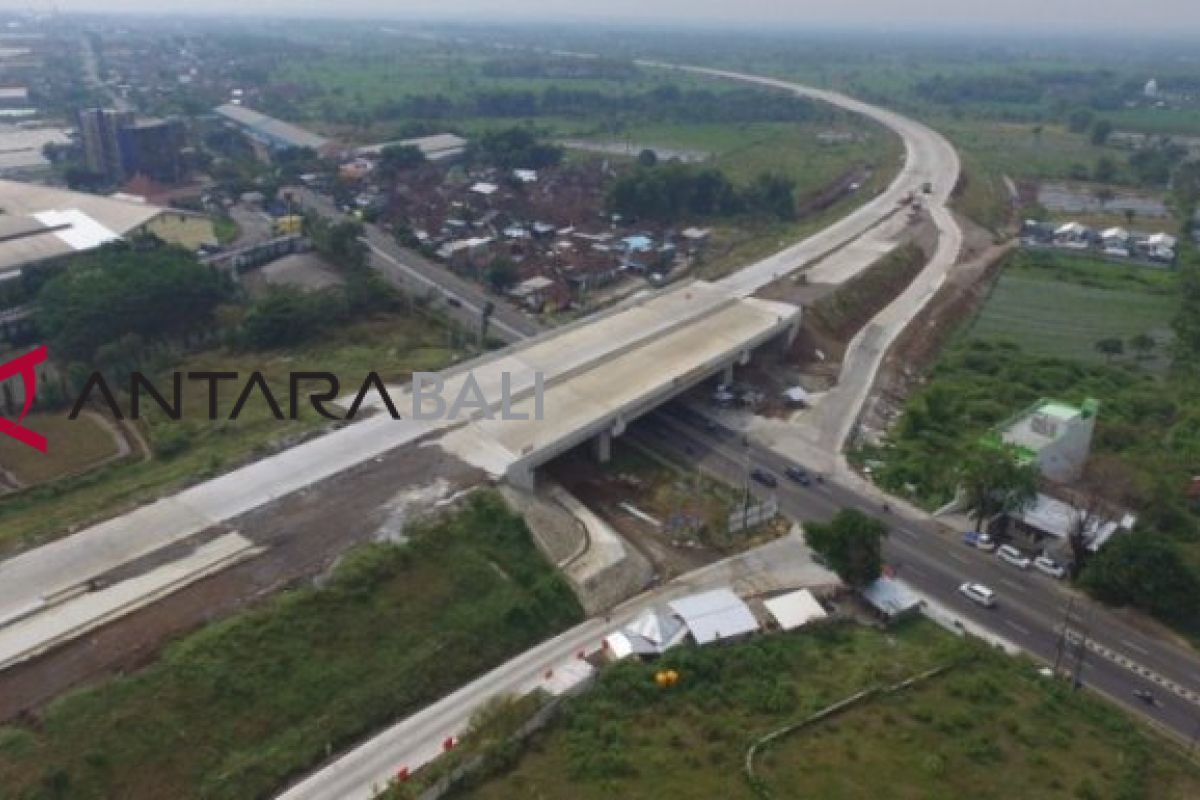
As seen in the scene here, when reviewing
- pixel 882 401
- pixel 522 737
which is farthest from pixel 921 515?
pixel 522 737

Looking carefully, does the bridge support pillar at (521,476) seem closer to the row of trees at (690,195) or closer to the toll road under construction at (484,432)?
the toll road under construction at (484,432)

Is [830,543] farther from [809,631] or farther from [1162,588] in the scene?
[1162,588]

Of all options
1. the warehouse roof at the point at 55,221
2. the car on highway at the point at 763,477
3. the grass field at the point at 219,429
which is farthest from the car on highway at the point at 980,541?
the warehouse roof at the point at 55,221

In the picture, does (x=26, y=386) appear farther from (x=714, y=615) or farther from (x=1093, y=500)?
(x=1093, y=500)

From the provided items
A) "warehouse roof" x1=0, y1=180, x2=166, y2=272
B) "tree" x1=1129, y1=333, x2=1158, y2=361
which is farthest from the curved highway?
"warehouse roof" x1=0, y1=180, x2=166, y2=272

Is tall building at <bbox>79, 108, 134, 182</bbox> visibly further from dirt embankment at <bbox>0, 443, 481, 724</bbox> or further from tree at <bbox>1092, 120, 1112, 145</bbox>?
tree at <bbox>1092, 120, 1112, 145</bbox>
